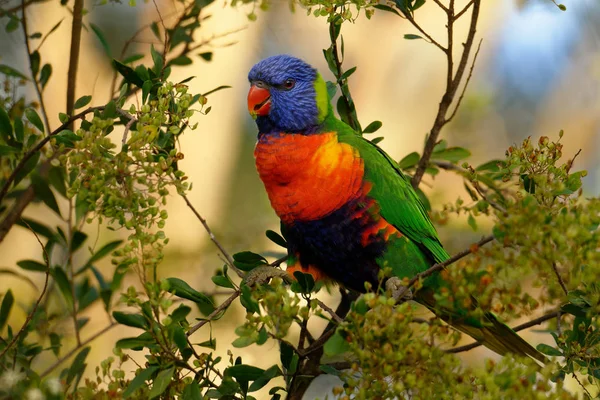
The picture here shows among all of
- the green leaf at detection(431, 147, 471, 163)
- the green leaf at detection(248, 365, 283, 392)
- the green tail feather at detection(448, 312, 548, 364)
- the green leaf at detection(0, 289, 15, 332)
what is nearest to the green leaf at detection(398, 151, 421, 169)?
the green leaf at detection(431, 147, 471, 163)

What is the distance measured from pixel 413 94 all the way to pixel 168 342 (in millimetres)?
4573

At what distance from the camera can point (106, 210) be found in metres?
1.31

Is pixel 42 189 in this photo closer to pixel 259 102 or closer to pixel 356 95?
pixel 259 102

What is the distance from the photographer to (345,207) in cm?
202

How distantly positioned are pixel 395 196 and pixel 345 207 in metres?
0.16

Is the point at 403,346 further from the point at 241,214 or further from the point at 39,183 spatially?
the point at 241,214

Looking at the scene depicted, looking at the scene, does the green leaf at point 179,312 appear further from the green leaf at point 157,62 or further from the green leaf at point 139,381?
the green leaf at point 157,62

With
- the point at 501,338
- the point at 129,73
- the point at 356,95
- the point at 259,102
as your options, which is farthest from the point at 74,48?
the point at 356,95

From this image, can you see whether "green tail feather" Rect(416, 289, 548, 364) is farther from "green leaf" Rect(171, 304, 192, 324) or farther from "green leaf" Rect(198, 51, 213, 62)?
"green leaf" Rect(198, 51, 213, 62)

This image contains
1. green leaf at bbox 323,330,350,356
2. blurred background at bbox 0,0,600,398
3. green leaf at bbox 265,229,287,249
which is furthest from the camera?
Answer: blurred background at bbox 0,0,600,398

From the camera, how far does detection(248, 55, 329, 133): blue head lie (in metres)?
2.18

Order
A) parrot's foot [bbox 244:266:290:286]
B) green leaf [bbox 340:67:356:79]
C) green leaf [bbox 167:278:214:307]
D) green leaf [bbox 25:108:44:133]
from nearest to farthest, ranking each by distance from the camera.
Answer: green leaf [bbox 167:278:214:307] → green leaf [bbox 25:108:44:133] → green leaf [bbox 340:67:356:79] → parrot's foot [bbox 244:266:290:286]

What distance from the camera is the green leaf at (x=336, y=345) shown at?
1.18 m

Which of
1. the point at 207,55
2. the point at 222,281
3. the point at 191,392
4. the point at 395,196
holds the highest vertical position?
the point at 207,55
